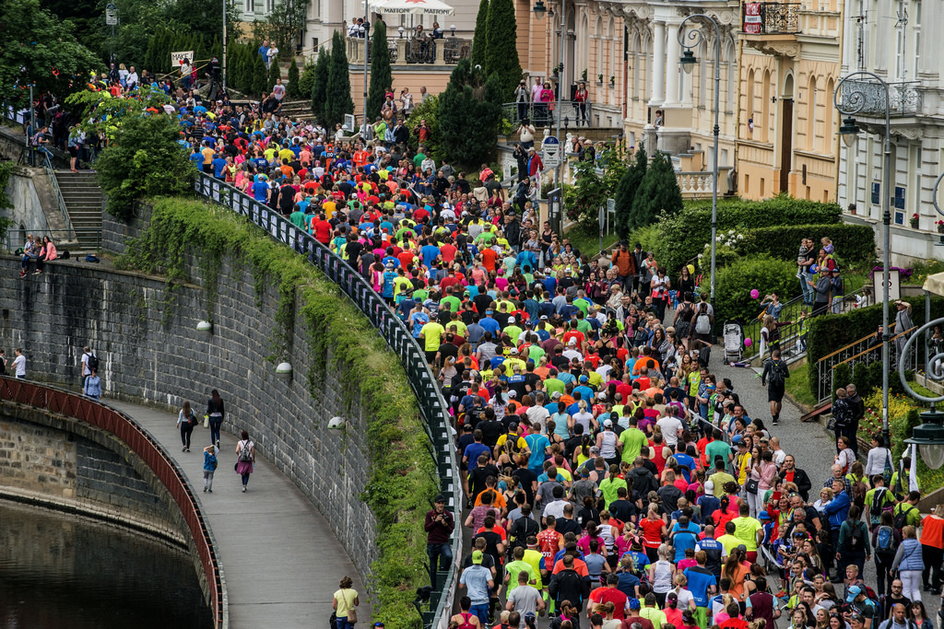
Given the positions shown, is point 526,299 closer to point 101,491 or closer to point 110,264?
point 101,491

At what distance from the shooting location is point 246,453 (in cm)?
4100

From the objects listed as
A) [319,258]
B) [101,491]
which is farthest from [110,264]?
[319,258]

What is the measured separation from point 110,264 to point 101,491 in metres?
7.68

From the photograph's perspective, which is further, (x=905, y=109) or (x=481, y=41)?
(x=481, y=41)

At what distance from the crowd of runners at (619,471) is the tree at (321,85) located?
2741cm

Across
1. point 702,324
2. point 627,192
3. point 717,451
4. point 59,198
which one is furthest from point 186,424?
point 717,451

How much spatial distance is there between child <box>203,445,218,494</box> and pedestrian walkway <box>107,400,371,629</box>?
183 mm

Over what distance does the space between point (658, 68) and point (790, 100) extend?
24.4 feet

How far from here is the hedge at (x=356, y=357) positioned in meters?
27.7

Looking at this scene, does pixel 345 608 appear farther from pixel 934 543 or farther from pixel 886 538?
pixel 934 543

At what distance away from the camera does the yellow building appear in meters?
48.1

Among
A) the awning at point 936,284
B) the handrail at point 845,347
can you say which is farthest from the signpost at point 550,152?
the awning at point 936,284

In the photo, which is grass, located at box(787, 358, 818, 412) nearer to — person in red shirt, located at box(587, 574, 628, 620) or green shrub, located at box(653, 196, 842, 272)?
green shrub, located at box(653, 196, 842, 272)

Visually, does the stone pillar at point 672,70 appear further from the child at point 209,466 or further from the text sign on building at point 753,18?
the child at point 209,466
